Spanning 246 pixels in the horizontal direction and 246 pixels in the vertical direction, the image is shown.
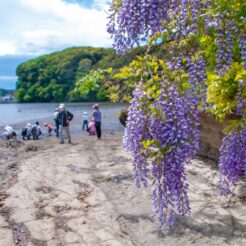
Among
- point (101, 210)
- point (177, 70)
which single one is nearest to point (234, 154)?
point (177, 70)

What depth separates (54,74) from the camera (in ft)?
527

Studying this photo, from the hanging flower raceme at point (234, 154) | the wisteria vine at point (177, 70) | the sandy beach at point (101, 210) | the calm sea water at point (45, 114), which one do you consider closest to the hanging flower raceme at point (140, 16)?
the wisteria vine at point (177, 70)

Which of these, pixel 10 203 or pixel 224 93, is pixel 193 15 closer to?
pixel 224 93

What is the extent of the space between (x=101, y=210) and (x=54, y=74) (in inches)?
6073

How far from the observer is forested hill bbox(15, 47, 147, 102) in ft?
480

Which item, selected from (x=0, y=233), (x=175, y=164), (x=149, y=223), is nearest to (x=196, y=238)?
(x=149, y=223)

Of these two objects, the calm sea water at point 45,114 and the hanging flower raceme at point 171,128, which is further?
the calm sea water at point 45,114

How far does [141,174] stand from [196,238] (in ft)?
8.46

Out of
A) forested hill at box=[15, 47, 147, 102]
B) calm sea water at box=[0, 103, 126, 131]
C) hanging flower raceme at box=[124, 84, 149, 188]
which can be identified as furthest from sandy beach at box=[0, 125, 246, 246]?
forested hill at box=[15, 47, 147, 102]

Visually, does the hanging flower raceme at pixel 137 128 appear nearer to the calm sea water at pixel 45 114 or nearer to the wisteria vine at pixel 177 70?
the wisteria vine at pixel 177 70

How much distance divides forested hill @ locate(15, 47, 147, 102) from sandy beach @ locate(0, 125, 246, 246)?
11951 cm

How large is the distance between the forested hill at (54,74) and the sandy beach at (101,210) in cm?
11951

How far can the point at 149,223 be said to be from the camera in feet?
28.5

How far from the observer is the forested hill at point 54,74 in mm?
146375
